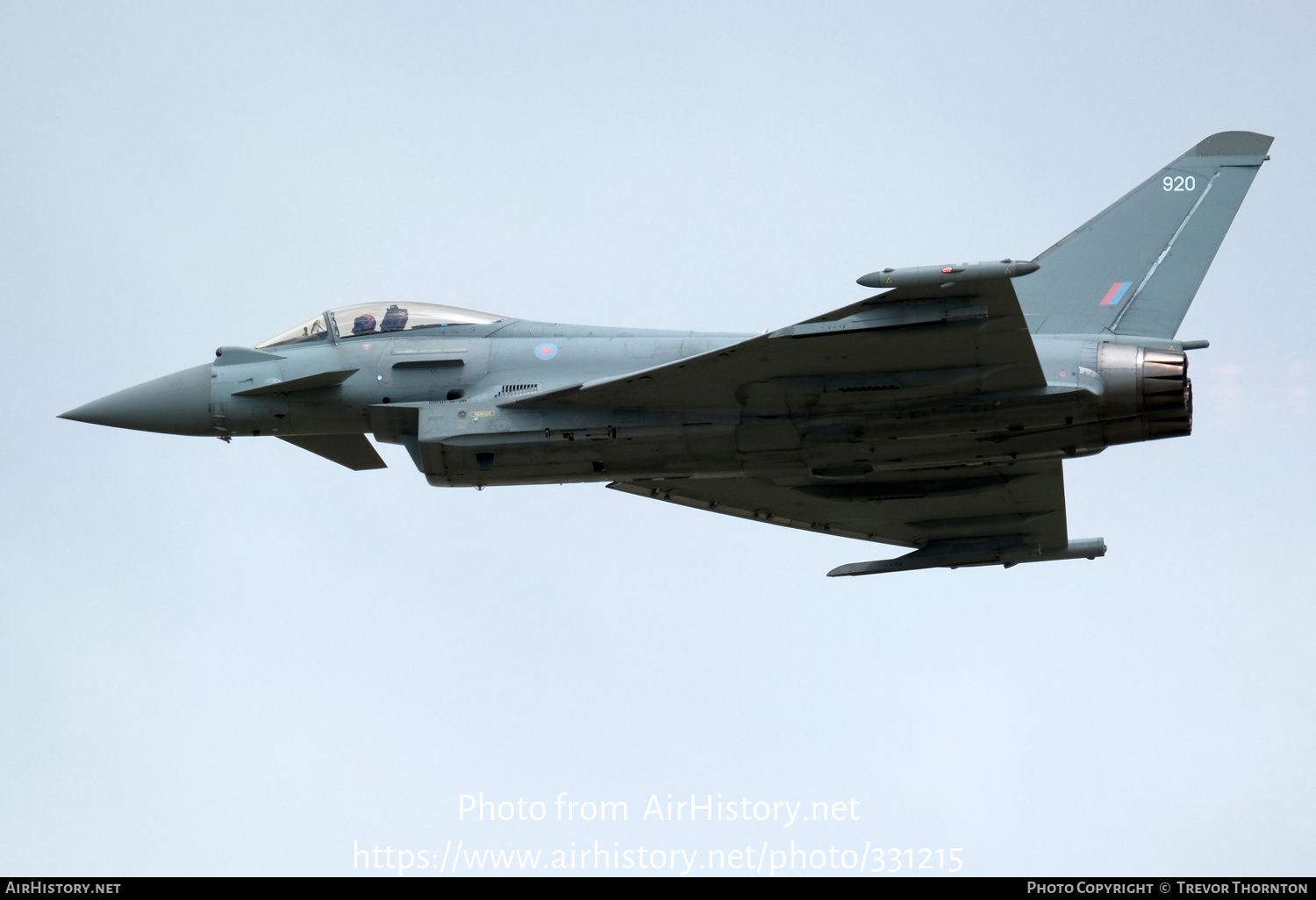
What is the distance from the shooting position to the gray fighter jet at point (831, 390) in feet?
60.7

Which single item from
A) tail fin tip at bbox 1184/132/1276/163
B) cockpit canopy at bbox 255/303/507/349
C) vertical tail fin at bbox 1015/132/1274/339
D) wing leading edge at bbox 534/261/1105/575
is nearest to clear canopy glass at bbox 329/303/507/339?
cockpit canopy at bbox 255/303/507/349

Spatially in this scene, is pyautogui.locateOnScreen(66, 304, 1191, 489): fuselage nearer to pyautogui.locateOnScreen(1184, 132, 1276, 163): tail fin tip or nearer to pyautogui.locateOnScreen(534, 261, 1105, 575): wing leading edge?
pyautogui.locateOnScreen(534, 261, 1105, 575): wing leading edge

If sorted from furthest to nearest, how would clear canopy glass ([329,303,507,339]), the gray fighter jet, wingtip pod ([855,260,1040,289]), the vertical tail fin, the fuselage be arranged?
clear canopy glass ([329,303,507,339]) → the vertical tail fin → the fuselage → the gray fighter jet → wingtip pod ([855,260,1040,289])

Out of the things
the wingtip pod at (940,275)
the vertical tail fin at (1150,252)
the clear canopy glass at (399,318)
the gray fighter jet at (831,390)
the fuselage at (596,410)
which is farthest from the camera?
the clear canopy glass at (399,318)

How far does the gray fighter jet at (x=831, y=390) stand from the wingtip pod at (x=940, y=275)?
2 centimetres

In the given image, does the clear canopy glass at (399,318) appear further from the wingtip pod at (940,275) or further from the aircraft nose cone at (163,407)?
the wingtip pod at (940,275)

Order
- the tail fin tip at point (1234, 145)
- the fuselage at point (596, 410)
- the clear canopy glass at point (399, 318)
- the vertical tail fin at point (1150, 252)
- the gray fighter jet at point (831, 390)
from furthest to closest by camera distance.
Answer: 1. the tail fin tip at point (1234, 145)
2. the clear canopy glass at point (399, 318)
3. the vertical tail fin at point (1150, 252)
4. the fuselage at point (596, 410)
5. the gray fighter jet at point (831, 390)

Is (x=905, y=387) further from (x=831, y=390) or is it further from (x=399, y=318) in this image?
(x=399, y=318)

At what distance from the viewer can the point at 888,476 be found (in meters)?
22.5

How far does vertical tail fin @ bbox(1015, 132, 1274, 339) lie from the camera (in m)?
20.9

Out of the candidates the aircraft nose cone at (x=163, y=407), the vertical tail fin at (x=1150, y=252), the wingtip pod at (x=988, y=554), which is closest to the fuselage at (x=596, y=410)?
the aircraft nose cone at (x=163, y=407)

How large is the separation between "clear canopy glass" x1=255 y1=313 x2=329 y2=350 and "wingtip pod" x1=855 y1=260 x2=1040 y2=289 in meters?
7.69
